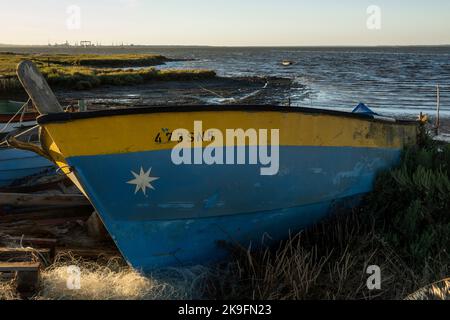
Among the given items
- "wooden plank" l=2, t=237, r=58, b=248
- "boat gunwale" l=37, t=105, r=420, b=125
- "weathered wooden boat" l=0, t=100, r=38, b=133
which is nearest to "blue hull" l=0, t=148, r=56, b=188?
"weathered wooden boat" l=0, t=100, r=38, b=133

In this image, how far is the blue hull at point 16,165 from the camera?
32.0 ft

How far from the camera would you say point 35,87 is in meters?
4.61

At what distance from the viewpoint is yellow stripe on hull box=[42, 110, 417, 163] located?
437 centimetres

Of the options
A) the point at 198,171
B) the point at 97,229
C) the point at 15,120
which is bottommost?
the point at 97,229

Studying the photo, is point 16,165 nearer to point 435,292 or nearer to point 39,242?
point 39,242

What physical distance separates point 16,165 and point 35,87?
5.91m

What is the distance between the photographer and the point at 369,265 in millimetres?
4785

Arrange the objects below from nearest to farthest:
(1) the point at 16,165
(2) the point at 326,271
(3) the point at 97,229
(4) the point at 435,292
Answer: (4) the point at 435,292
(2) the point at 326,271
(3) the point at 97,229
(1) the point at 16,165

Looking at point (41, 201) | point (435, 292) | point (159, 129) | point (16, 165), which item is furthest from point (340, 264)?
point (16, 165)

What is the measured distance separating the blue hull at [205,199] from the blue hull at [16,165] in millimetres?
5854

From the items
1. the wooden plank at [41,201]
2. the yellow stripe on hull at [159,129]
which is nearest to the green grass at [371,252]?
the yellow stripe on hull at [159,129]

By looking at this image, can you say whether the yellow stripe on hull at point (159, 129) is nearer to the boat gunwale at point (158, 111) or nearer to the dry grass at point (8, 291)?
the boat gunwale at point (158, 111)
